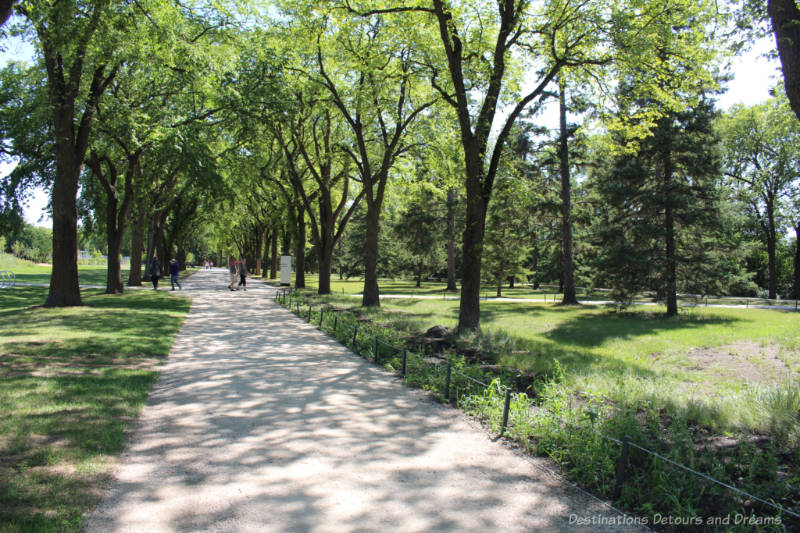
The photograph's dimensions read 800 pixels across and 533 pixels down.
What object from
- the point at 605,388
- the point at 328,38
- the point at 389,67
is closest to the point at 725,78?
the point at 389,67

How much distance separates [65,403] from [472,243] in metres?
9.34

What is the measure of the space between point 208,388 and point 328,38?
1461 centimetres

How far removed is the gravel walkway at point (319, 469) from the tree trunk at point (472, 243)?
16.7 feet

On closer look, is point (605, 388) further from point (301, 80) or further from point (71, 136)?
point (301, 80)

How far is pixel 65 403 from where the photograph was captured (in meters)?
6.39

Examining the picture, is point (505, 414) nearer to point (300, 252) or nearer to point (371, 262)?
point (371, 262)

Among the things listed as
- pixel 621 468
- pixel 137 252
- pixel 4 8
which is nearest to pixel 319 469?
pixel 621 468

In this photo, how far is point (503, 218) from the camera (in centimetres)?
3272

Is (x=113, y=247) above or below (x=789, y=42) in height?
below

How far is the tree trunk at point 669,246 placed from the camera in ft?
77.2

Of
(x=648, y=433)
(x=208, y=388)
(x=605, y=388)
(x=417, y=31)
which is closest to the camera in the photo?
(x=648, y=433)

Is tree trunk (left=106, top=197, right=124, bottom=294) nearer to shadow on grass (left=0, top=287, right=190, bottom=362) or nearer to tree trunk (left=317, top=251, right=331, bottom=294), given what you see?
shadow on grass (left=0, top=287, right=190, bottom=362)

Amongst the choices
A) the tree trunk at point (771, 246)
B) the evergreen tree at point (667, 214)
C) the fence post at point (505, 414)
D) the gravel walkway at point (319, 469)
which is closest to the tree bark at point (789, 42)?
the fence post at point (505, 414)

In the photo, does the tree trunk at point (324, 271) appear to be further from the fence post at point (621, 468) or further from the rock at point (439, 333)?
the fence post at point (621, 468)
